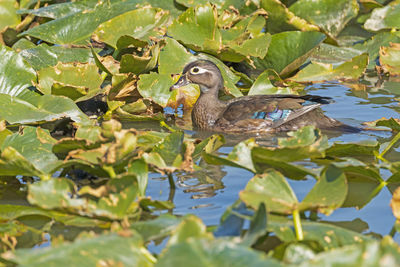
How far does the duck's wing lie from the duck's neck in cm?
22

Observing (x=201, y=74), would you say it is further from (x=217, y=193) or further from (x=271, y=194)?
(x=271, y=194)

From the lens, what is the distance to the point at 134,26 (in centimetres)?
747

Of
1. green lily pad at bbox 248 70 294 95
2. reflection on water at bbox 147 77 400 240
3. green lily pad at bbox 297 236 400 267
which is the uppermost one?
green lily pad at bbox 297 236 400 267

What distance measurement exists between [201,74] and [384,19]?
303 cm

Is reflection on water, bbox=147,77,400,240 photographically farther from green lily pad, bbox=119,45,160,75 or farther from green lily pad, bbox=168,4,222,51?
green lily pad, bbox=168,4,222,51

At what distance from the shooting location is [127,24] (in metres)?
7.43

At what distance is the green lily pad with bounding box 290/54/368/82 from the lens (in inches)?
297

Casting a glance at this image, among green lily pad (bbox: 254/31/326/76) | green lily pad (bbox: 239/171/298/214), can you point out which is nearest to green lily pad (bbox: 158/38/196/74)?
green lily pad (bbox: 254/31/326/76)

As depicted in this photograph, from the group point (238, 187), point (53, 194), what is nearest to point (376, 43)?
point (238, 187)

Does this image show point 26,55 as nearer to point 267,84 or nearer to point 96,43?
point 96,43

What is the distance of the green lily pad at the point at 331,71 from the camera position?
7.54 metres

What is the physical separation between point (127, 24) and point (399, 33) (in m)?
3.55

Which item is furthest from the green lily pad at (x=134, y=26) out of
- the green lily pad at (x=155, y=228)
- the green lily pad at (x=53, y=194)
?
the green lily pad at (x=155, y=228)

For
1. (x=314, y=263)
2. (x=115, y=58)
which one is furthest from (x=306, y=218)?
(x=115, y=58)
